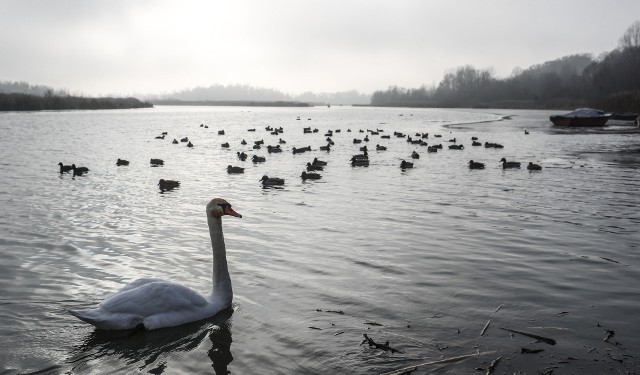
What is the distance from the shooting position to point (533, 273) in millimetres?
10195

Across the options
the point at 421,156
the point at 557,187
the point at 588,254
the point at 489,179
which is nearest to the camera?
the point at 588,254

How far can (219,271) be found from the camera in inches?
328

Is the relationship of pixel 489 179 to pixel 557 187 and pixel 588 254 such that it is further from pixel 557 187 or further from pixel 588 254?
pixel 588 254

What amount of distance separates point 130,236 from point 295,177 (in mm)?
12181

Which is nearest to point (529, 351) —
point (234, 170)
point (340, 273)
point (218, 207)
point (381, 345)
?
point (381, 345)

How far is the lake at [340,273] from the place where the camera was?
6.79 meters

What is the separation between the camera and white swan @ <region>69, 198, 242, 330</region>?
7105 millimetres

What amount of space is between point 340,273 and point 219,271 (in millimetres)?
2650

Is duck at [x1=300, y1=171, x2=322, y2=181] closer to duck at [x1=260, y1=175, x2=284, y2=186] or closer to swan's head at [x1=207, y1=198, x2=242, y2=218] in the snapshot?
duck at [x1=260, y1=175, x2=284, y2=186]

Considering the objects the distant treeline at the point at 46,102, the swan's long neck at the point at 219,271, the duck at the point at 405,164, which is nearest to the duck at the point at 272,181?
the duck at the point at 405,164

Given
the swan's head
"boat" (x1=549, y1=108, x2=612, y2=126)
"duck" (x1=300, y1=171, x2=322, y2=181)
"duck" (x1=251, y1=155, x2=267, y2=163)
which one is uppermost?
"boat" (x1=549, y1=108, x2=612, y2=126)

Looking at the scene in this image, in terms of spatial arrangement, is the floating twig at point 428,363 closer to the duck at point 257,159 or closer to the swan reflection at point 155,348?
the swan reflection at point 155,348

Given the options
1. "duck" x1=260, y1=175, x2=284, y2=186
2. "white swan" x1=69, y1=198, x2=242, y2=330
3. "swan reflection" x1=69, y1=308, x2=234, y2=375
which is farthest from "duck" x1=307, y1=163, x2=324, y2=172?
"swan reflection" x1=69, y1=308, x2=234, y2=375

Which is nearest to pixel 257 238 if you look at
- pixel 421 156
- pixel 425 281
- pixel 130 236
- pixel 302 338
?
pixel 130 236
